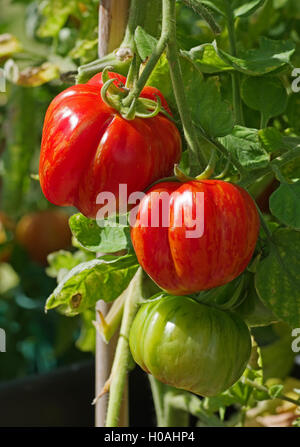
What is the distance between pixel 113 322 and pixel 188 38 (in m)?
0.25

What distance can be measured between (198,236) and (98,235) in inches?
5.6

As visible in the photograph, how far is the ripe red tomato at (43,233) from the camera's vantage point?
1.26m

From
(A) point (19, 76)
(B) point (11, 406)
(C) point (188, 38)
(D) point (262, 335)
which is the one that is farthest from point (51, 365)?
(C) point (188, 38)

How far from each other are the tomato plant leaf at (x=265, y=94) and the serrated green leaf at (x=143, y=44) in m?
0.13

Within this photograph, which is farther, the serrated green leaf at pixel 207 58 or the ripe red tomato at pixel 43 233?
the ripe red tomato at pixel 43 233

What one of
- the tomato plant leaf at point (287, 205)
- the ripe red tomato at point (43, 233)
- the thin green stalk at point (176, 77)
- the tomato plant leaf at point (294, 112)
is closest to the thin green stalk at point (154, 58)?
the thin green stalk at point (176, 77)

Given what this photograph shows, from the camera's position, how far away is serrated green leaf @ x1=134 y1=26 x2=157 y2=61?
1.44ft

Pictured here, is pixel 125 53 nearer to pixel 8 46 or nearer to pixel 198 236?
pixel 198 236

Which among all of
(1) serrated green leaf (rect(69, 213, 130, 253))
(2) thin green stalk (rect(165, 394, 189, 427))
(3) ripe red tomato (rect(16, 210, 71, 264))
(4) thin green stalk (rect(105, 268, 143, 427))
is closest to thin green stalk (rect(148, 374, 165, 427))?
(2) thin green stalk (rect(165, 394, 189, 427))

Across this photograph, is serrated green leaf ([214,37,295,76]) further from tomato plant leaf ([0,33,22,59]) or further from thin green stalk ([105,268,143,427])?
tomato plant leaf ([0,33,22,59])

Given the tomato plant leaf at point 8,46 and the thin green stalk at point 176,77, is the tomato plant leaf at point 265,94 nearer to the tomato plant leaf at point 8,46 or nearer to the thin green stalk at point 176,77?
the thin green stalk at point 176,77

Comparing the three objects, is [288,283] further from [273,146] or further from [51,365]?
[51,365]

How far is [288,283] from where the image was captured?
0.48 m

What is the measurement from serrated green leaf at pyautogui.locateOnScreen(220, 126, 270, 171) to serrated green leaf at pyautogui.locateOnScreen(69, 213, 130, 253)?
0.10 m
